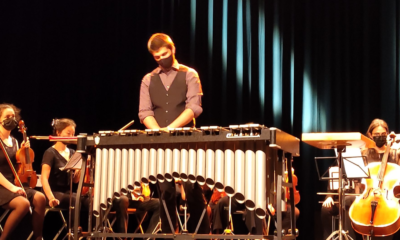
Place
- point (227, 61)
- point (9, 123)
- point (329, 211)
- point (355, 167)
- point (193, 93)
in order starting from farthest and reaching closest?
1. point (227, 61)
2. point (329, 211)
3. point (9, 123)
4. point (355, 167)
5. point (193, 93)

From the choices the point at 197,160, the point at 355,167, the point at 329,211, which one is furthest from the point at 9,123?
the point at 329,211

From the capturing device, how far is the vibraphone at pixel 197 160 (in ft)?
10.3

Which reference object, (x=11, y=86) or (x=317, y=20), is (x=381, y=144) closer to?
(x=317, y=20)

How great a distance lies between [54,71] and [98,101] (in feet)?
2.26

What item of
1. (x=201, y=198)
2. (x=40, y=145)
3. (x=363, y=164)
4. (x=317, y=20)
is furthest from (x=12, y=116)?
(x=317, y=20)

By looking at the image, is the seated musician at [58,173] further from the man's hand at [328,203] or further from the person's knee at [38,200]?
the man's hand at [328,203]

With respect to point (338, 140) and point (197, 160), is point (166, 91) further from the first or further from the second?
point (338, 140)

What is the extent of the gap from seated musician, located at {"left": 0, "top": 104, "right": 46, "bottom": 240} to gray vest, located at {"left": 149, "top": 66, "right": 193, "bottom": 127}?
54.6 inches

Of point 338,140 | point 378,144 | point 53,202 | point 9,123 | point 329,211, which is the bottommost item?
point 329,211

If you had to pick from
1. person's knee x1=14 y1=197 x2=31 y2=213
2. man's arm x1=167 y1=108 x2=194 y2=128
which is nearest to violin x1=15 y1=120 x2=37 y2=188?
person's knee x1=14 y1=197 x2=31 y2=213

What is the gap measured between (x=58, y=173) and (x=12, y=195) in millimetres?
843

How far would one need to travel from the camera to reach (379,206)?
442 cm

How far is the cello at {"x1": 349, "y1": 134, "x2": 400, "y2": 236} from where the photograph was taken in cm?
435

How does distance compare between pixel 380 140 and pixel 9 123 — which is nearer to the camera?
pixel 9 123
